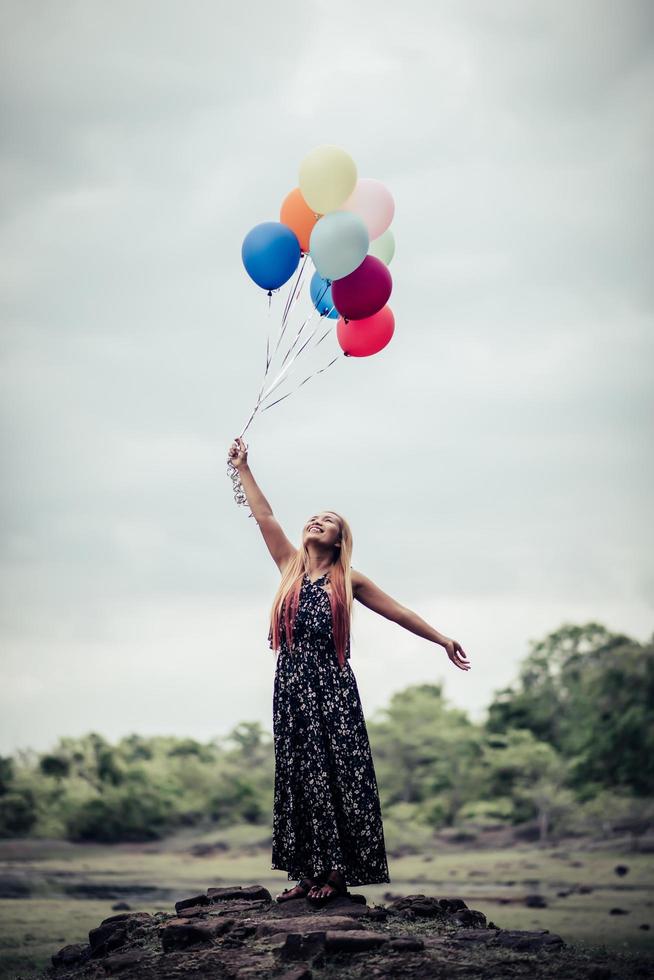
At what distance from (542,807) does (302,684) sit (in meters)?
20.7

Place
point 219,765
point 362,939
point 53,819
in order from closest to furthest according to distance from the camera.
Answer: point 362,939
point 53,819
point 219,765

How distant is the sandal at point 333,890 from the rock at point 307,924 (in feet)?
0.69

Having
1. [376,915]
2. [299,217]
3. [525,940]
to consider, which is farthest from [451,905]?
[299,217]

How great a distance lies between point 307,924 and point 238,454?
111 inches

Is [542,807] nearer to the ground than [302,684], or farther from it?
farther from it

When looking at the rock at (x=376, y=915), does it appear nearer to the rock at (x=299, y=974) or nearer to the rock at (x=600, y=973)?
the rock at (x=299, y=974)

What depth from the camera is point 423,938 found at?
5.62m

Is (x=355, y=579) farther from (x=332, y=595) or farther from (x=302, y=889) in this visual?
(x=302, y=889)

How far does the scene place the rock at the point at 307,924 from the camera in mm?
5508

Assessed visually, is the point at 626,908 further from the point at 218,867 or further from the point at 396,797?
the point at 396,797

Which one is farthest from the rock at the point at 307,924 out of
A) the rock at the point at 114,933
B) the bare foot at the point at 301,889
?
the rock at the point at 114,933

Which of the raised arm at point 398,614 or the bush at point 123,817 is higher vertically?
the bush at point 123,817

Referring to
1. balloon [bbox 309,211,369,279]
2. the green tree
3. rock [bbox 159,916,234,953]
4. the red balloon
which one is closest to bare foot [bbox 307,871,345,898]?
rock [bbox 159,916,234,953]

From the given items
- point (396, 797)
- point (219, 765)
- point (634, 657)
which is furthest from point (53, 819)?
point (634, 657)
